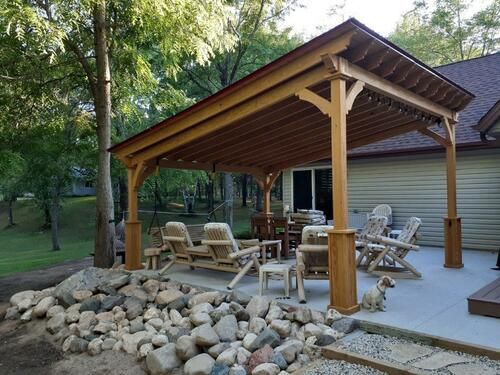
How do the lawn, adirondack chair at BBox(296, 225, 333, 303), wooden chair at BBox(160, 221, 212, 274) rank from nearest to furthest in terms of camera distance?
adirondack chair at BBox(296, 225, 333, 303) < wooden chair at BBox(160, 221, 212, 274) < the lawn

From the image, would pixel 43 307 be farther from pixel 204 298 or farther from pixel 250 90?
pixel 250 90

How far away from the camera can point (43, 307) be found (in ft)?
18.0

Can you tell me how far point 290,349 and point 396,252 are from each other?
3110mm

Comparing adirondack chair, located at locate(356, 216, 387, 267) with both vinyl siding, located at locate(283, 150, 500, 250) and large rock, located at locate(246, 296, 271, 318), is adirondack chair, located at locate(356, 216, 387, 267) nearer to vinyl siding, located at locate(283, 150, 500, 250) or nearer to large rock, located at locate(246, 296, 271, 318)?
large rock, located at locate(246, 296, 271, 318)

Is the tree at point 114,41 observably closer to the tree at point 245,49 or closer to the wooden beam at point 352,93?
the wooden beam at point 352,93

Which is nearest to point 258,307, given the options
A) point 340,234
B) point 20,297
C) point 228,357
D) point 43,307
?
point 228,357

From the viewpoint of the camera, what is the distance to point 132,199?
22.7 ft

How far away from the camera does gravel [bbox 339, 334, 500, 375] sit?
9.37ft

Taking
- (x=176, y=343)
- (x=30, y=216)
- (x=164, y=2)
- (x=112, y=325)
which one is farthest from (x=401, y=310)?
(x=30, y=216)

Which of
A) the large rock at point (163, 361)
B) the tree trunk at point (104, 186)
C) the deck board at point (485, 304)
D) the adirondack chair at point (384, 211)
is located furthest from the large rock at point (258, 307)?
the adirondack chair at point (384, 211)

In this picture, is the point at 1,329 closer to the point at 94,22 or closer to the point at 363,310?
the point at 363,310

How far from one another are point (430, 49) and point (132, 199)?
2017cm

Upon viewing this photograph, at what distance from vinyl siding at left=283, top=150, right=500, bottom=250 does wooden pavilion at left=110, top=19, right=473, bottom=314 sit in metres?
2.32

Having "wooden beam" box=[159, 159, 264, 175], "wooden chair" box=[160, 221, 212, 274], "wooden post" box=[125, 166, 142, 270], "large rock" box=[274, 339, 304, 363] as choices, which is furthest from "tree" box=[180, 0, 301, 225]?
"large rock" box=[274, 339, 304, 363]
